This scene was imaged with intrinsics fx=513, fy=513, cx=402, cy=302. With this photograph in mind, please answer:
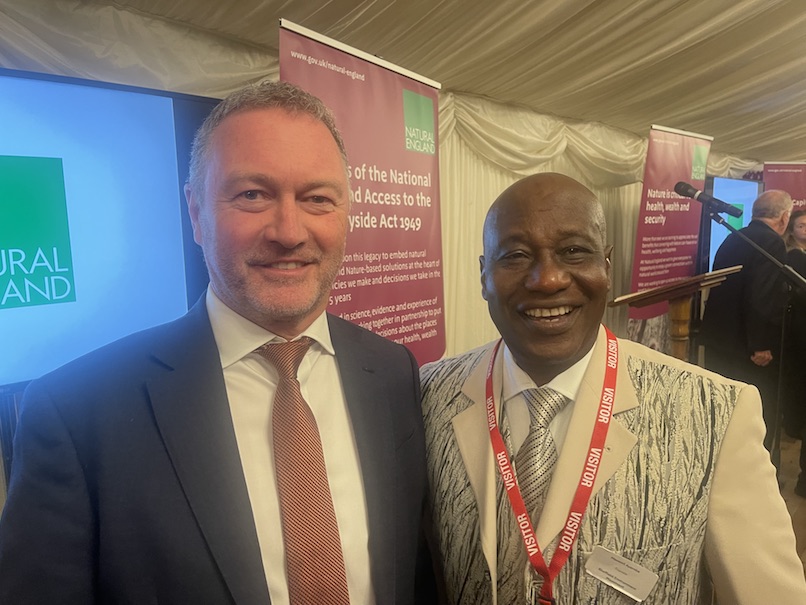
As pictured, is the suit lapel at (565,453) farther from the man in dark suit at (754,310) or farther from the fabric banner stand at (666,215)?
the fabric banner stand at (666,215)

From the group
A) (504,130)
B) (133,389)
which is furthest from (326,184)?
(504,130)

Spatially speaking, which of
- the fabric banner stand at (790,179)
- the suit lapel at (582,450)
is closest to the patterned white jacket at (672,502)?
the suit lapel at (582,450)

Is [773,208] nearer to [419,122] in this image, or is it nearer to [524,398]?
[419,122]

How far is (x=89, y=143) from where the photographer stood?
189cm

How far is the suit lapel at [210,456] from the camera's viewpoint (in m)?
0.94

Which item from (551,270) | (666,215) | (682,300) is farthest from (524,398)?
(666,215)

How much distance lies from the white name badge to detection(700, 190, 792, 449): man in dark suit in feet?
11.6

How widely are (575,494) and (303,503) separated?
566 mm

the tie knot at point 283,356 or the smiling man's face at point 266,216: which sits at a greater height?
the smiling man's face at point 266,216

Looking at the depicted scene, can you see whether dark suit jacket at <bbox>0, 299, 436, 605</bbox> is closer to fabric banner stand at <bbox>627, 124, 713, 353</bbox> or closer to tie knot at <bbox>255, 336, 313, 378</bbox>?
tie knot at <bbox>255, 336, 313, 378</bbox>

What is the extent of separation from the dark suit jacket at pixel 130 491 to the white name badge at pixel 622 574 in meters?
0.66

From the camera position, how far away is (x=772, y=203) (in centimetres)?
407

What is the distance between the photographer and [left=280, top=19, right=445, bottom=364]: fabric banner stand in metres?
2.25

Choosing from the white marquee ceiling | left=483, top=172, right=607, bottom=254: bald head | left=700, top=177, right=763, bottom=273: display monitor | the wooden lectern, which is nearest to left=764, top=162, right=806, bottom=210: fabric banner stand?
left=700, top=177, right=763, bottom=273: display monitor
